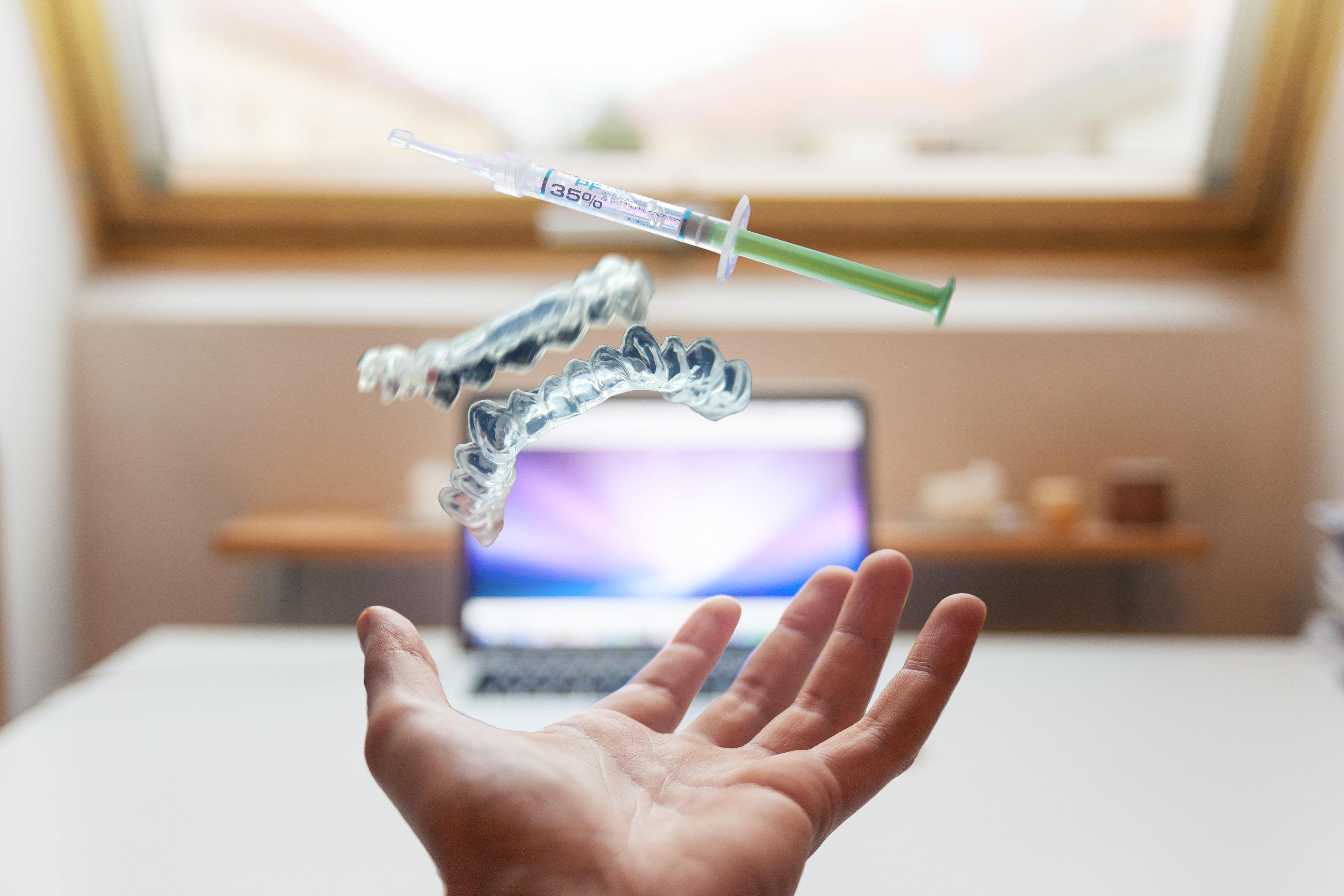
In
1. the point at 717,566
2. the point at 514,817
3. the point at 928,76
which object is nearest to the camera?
the point at 514,817

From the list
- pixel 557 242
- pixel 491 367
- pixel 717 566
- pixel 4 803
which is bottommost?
pixel 4 803

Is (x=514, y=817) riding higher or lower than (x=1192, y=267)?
lower

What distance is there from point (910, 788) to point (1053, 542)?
652 mm

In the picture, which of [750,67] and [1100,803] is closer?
[1100,803]

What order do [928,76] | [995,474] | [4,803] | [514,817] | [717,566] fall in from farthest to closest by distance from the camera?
[928,76], [995,474], [717,566], [4,803], [514,817]

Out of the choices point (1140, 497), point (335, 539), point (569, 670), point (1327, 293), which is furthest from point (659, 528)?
point (1327, 293)

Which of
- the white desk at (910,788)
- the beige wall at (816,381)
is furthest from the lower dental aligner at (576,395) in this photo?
the beige wall at (816,381)

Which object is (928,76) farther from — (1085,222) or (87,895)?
(87,895)

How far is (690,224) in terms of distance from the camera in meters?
0.52

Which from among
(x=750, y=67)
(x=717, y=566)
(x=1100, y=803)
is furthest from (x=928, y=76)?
(x=1100, y=803)

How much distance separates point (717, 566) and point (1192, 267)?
3.56ft

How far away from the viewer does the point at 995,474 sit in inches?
56.0

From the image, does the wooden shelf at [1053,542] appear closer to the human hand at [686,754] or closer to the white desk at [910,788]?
the white desk at [910,788]

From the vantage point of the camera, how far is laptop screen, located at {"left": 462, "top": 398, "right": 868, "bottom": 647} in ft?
3.78
